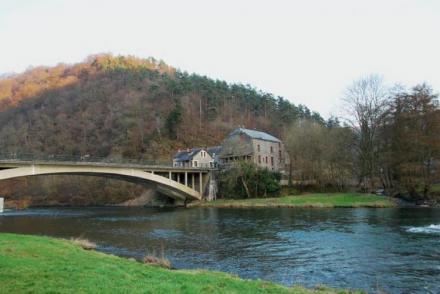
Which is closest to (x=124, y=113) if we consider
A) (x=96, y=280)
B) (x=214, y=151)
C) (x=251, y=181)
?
(x=214, y=151)

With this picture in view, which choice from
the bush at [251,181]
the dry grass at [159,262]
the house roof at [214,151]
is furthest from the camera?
the house roof at [214,151]

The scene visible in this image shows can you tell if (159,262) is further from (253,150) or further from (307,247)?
(253,150)

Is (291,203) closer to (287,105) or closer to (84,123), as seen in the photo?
(287,105)

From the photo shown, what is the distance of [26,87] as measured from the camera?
5404 inches

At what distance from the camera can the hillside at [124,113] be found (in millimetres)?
104438

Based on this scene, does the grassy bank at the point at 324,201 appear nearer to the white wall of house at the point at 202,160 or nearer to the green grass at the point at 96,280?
the white wall of house at the point at 202,160

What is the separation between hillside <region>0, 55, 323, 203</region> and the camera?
343 feet

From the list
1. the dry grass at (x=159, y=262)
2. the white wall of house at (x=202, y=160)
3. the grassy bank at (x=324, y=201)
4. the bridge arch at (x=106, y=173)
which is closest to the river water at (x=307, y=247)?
the dry grass at (x=159, y=262)

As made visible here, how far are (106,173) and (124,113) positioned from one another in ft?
212

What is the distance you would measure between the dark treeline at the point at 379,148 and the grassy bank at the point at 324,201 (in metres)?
5.38

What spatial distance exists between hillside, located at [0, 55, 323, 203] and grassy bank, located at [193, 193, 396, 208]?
138ft

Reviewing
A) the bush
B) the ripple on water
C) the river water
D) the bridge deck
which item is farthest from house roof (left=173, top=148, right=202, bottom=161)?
the ripple on water

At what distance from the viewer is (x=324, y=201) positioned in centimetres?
5222

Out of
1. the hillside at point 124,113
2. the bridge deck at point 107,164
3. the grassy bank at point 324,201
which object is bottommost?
the grassy bank at point 324,201
